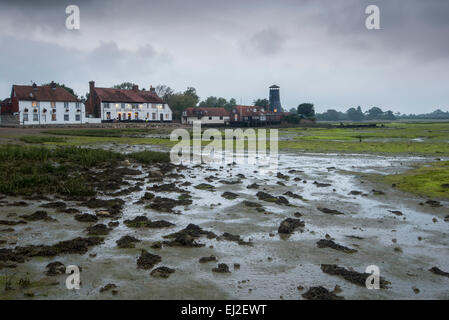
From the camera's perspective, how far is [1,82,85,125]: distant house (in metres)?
81.5

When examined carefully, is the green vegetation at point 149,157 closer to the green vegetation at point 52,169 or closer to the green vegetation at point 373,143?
the green vegetation at point 52,169

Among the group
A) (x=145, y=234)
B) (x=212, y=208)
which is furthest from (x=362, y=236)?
(x=145, y=234)

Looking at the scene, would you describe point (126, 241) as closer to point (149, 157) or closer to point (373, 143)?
point (149, 157)

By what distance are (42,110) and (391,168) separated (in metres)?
79.1

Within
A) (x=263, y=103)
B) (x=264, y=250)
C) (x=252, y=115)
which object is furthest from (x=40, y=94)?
(x=263, y=103)

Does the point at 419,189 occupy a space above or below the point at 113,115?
below

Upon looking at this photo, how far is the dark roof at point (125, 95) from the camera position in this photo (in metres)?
99.6

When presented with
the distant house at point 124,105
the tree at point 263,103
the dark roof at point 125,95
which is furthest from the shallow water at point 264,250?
the tree at point 263,103

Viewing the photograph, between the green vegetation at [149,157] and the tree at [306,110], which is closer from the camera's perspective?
the green vegetation at [149,157]

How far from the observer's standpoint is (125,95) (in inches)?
4109

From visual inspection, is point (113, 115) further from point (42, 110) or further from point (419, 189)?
point (419, 189)

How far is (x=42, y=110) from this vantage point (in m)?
84.9

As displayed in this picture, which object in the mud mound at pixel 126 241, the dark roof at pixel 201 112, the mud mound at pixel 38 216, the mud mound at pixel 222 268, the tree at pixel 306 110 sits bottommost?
the mud mound at pixel 222 268

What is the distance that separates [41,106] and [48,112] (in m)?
2.10
